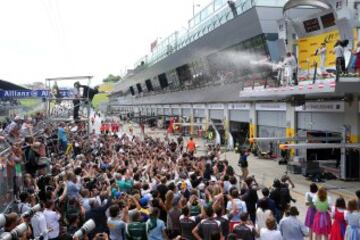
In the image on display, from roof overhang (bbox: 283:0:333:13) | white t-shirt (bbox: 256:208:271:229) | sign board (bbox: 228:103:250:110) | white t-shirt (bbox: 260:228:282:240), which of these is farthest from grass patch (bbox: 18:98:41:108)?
white t-shirt (bbox: 260:228:282:240)

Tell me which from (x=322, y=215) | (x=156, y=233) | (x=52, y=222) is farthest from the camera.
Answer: (x=322, y=215)

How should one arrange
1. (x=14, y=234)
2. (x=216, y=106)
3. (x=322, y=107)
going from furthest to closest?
(x=216, y=106) < (x=322, y=107) < (x=14, y=234)

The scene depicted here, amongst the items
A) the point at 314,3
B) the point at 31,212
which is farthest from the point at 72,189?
the point at 314,3

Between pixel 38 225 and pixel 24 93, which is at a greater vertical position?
pixel 24 93

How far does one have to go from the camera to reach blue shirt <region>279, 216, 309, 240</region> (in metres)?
8.17

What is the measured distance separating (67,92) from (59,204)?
23.1 metres

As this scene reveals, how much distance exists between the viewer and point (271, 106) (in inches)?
1118

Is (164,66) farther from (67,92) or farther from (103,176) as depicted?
(103,176)

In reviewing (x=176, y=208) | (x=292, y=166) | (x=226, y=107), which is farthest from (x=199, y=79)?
(x=176, y=208)

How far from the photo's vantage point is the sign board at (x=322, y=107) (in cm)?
2029

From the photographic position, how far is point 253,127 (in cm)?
3142

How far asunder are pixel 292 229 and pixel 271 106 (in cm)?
2076

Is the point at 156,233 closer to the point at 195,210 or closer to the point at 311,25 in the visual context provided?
the point at 195,210

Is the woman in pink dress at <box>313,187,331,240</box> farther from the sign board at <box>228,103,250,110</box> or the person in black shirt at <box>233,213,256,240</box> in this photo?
the sign board at <box>228,103,250,110</box>
